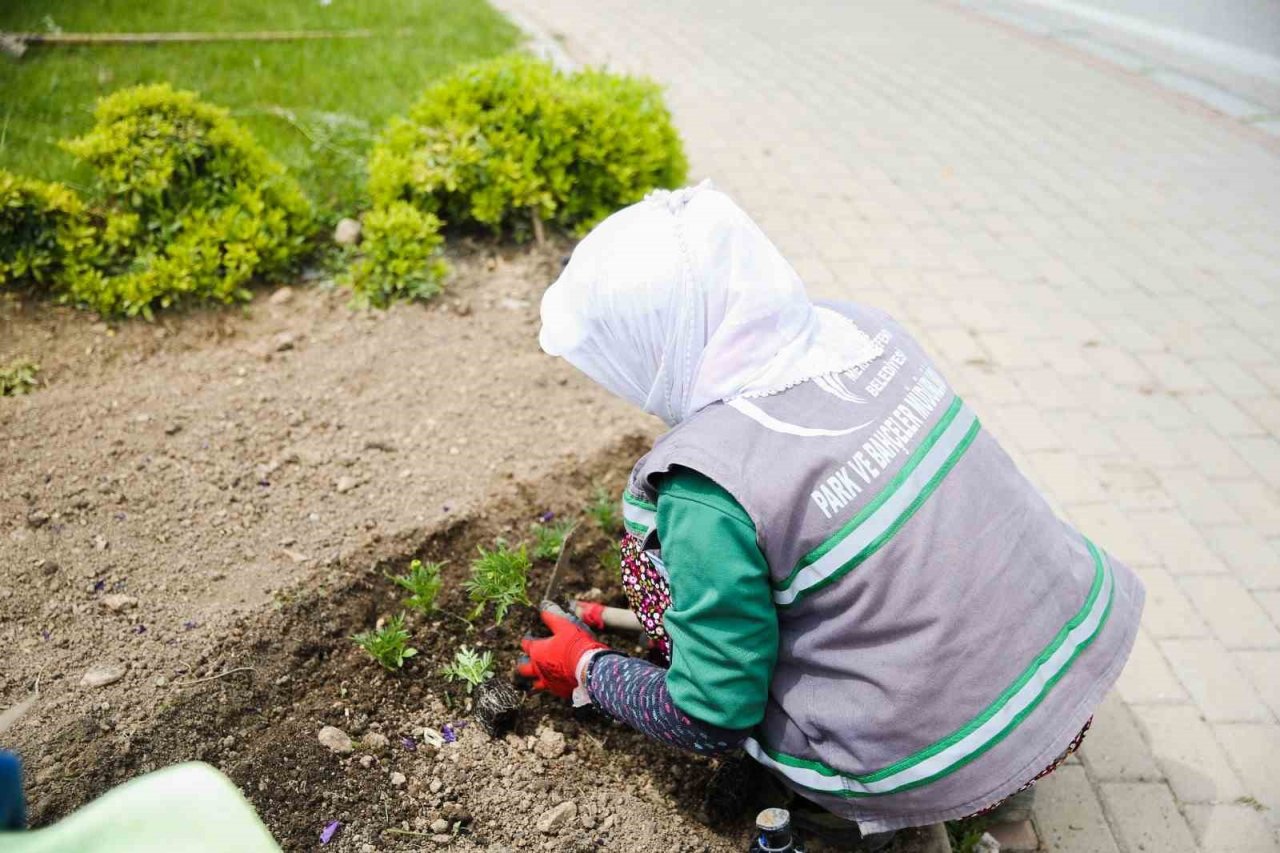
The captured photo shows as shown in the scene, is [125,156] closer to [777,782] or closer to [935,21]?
[777,782]

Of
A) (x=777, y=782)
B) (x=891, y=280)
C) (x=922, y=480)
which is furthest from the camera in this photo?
(x=891, y=280)

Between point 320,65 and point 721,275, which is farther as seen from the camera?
point 320,65

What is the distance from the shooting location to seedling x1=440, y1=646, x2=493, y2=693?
8.54ft

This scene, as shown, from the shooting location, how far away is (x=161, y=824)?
41.1 inches

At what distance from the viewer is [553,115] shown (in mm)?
4547

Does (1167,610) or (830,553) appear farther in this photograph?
(1167,610)

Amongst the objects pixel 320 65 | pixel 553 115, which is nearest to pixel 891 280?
pixel 553 115

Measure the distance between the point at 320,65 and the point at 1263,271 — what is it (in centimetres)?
535

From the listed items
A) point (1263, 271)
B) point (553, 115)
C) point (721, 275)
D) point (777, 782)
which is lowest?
point (777, 782)

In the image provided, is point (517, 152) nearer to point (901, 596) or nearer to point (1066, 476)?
point (1066, 476)

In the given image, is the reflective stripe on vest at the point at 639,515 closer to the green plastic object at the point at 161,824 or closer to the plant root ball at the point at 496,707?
the plant root ball at the point at 496,707

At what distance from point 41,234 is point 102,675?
2126 millimetres

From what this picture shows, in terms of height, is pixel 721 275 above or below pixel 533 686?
above

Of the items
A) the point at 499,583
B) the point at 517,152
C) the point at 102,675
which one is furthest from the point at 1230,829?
the point at 517,152
